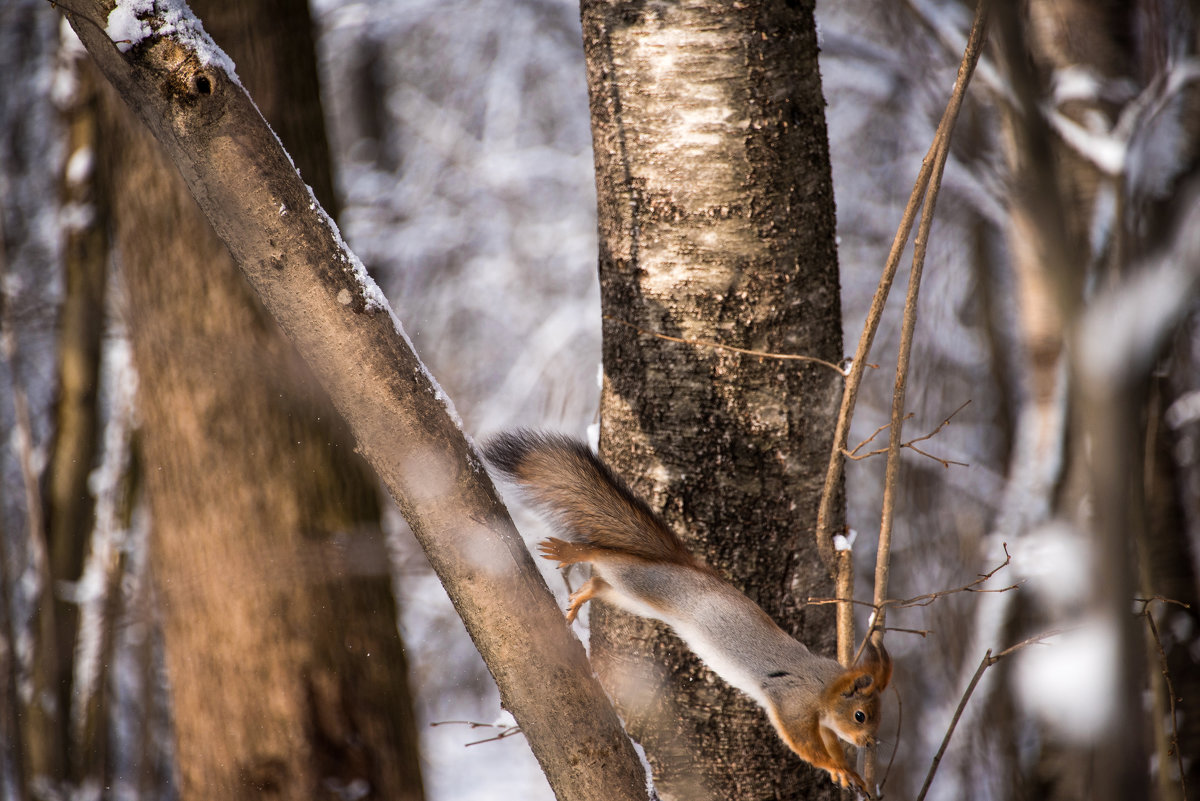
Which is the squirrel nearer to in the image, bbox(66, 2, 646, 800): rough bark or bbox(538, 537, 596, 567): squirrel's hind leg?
bbox(538, 537, 596, 567): squirrel's hind leg

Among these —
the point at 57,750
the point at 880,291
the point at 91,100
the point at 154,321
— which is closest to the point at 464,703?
the point at 57,750

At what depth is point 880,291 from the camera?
93 cm

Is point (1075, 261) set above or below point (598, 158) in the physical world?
below

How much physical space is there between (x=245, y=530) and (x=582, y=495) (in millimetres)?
1129

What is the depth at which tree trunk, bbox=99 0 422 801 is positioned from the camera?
6.19ft

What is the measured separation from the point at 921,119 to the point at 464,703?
3.88m

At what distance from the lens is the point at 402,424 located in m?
0.93

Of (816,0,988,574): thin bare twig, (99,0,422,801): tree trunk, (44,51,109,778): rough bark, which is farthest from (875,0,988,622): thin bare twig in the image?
(44,51,109,778): rough bark

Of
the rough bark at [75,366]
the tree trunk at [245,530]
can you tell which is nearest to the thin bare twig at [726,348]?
the tree trunk at [245,530]

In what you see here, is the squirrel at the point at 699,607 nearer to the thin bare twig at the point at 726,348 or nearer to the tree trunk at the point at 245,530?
the thin bare twig at the point at 726,348

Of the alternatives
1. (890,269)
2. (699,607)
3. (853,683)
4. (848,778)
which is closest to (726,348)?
(890,269)

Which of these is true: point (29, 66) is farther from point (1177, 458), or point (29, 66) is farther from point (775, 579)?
point (1177, 458)

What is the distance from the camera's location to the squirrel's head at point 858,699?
3.25 feet

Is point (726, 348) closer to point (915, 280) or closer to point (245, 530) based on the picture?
point (915, 280)
